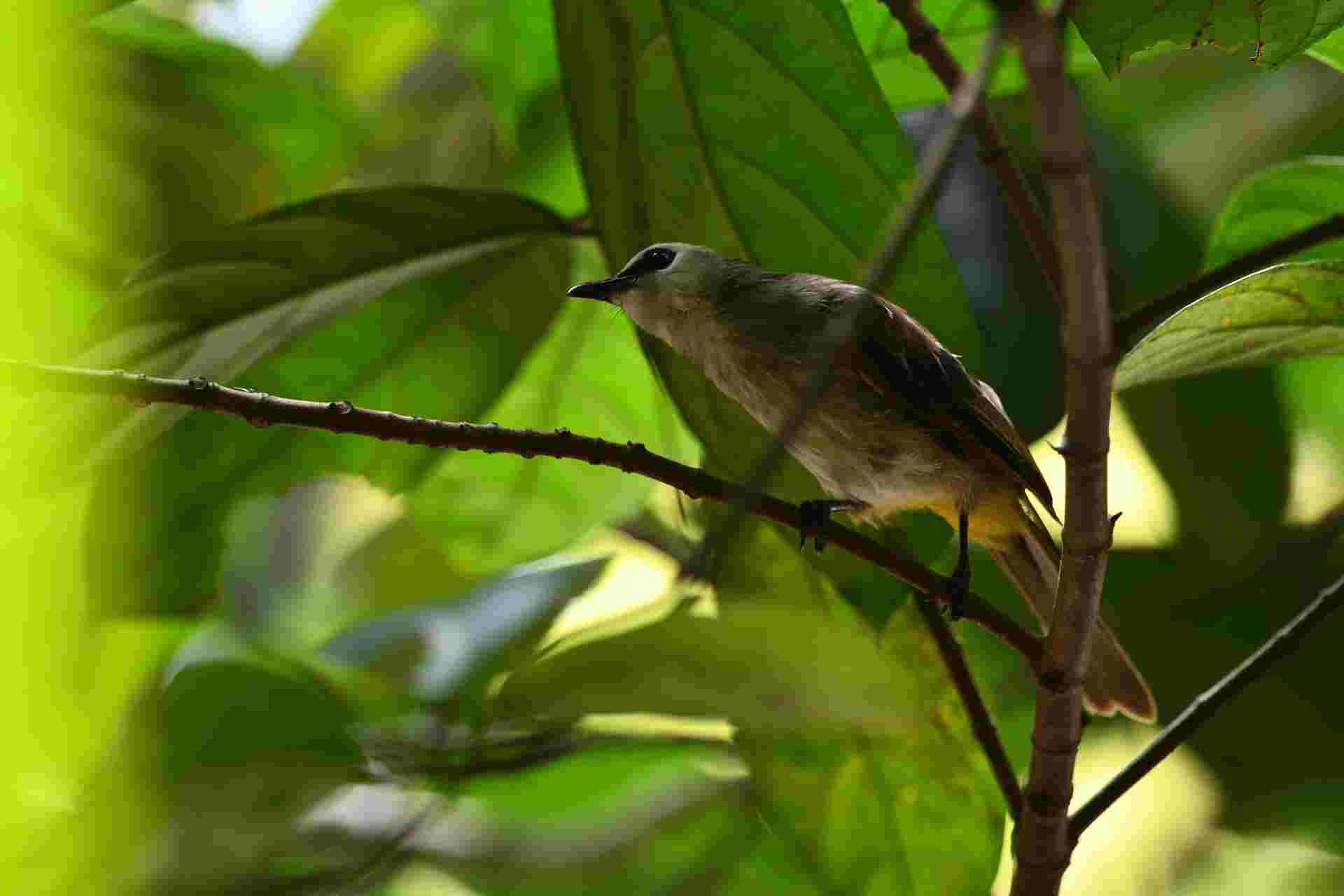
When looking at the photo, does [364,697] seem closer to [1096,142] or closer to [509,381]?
[509,381]

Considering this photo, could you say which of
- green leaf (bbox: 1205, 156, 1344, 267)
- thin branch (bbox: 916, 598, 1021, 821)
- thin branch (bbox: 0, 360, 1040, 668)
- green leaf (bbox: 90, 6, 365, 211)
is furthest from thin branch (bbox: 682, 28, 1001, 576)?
green leaf (bbox: 90, 6, 365, 211)

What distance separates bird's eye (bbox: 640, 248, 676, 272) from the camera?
3.30 feet

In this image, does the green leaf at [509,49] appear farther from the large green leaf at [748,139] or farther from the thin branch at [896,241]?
the thin branch at [896,241]

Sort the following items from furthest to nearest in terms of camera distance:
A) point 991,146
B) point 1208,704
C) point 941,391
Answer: point 941,391, point 1208,704, point 991,146

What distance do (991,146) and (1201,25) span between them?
15 centimetres

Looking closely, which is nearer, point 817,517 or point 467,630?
point 817,517

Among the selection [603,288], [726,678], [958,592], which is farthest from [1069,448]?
[603,288]

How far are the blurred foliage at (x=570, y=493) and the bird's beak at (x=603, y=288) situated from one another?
0.05 metres

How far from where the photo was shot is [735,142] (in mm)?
906

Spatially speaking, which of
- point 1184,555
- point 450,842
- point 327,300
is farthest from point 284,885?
point 1184,555

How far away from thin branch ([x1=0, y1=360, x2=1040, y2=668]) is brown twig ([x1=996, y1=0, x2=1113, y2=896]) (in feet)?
0.16

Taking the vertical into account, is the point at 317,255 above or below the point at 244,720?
above

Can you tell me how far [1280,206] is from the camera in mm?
925

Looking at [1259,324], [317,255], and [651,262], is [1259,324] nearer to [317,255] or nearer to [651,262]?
[651,262]
